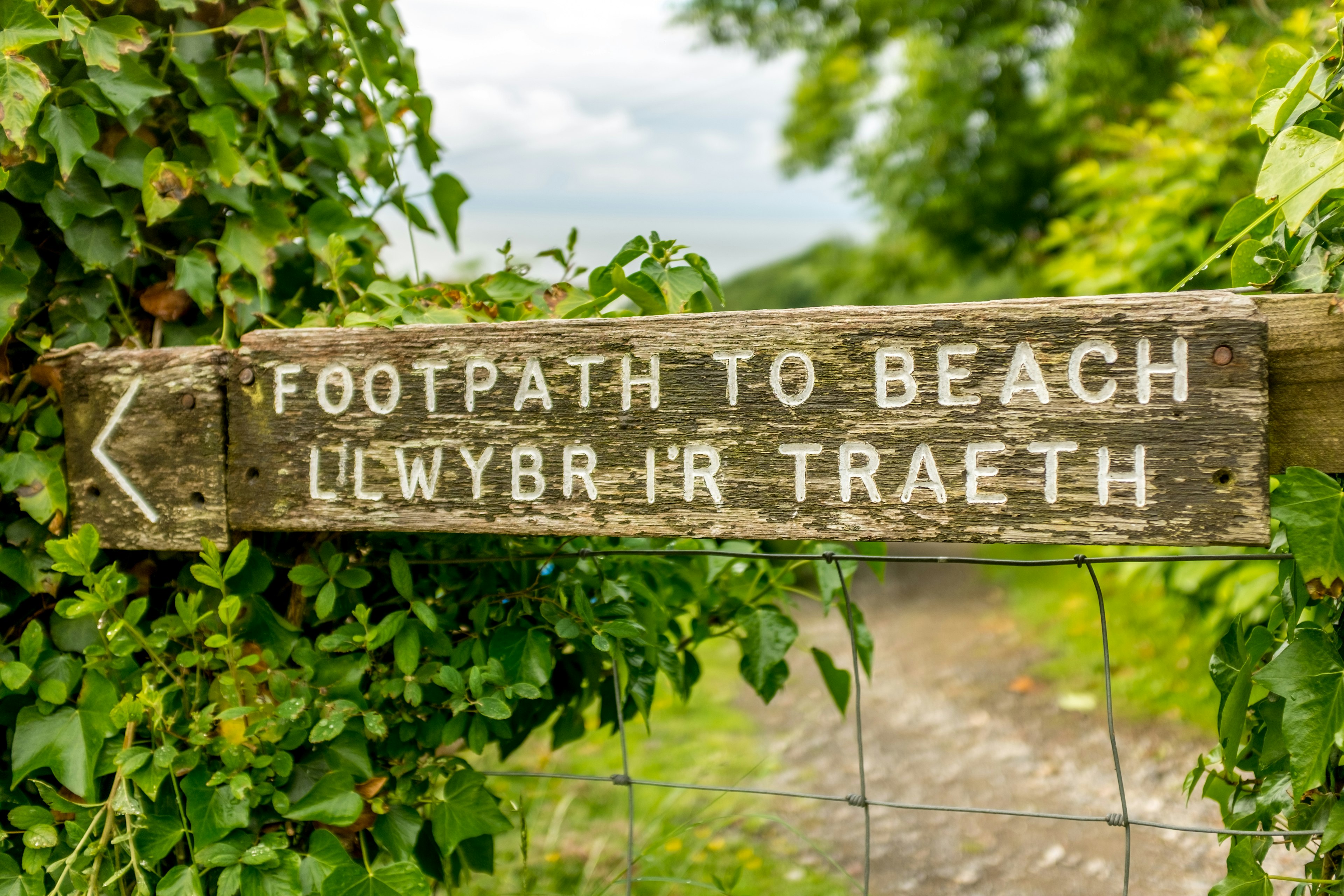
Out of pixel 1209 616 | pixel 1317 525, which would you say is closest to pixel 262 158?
pixel 1317 525

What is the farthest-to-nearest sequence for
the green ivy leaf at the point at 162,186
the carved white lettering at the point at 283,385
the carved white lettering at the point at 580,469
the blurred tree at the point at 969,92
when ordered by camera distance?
the blurred tree at the point at 969,92 < the green ivy leaf at the point at 162,186 < the carved white lettering at the point at 283,385 < the carved white lettering at the point at 580,469

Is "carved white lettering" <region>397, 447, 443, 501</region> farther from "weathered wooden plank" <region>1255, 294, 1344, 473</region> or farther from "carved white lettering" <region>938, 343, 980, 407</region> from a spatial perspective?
"weathered wooden plank" <region>1255, 294, 1344, 473</region>

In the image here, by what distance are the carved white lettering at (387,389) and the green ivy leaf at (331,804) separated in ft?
1.62

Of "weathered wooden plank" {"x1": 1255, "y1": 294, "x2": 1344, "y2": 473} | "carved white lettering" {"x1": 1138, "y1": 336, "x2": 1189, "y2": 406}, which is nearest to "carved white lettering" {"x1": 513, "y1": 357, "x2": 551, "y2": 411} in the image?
"carved white lettering" {"x1": 1138, "y1": 336, "x2": 1189, "y2": 406}

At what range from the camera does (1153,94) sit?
16.9 feet

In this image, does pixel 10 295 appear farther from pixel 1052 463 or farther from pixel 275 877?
pixel 1052 463

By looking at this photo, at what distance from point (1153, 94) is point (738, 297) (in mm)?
4688

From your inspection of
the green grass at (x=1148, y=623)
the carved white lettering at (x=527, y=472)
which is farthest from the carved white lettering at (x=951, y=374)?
the green grass at (x=1148, y=623)

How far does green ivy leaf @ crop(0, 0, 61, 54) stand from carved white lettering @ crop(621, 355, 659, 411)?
0.86 m

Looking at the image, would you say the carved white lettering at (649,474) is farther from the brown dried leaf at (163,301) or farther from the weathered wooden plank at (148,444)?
the brown dried leaf at (163,301)

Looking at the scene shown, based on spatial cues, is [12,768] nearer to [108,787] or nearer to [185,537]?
[108,787]

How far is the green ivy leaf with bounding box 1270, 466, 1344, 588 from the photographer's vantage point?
0.93 metres

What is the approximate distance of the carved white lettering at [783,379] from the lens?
1060mm

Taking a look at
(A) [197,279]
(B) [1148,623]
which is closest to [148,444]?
(A) [197,279]
